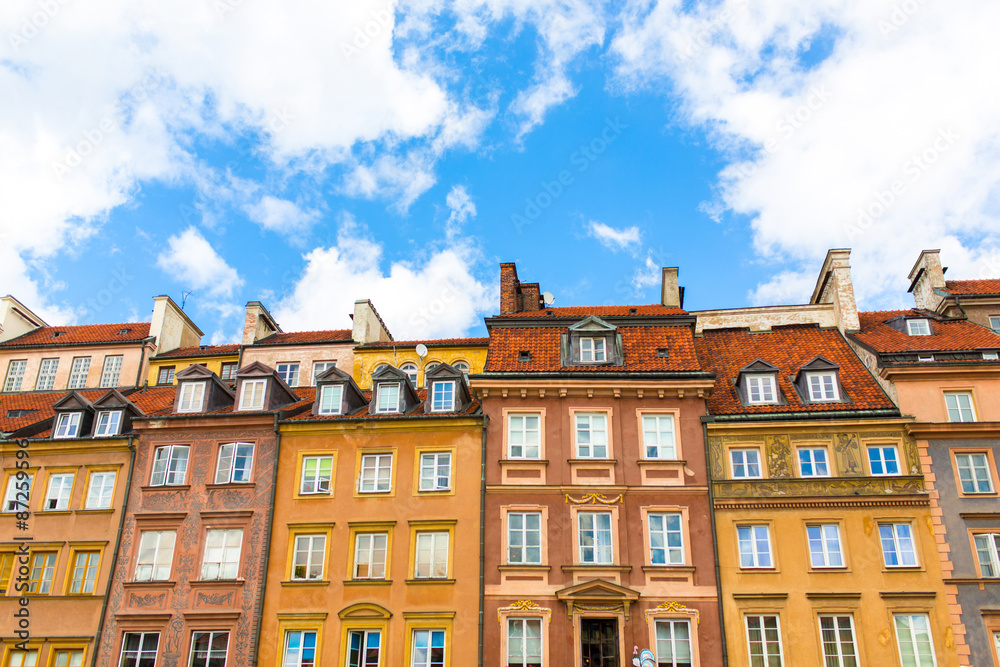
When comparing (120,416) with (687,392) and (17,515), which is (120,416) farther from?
(687,392)

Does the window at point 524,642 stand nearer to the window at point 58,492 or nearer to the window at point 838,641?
the window at point 838,641

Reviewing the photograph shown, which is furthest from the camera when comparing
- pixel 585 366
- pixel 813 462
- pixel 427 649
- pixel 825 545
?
pixel 585 366

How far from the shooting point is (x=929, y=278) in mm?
41219

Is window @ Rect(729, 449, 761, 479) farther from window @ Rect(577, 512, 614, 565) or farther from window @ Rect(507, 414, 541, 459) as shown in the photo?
window @ Rect(507, 414, 541, 459)

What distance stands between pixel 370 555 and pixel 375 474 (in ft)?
9.89

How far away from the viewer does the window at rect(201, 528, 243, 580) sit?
3056 cm

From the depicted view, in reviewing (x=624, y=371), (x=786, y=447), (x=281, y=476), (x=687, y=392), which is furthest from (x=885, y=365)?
(x=281, y=476)

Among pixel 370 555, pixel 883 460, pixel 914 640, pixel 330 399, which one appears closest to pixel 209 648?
pixel 370 555

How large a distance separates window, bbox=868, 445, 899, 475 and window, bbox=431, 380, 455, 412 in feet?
51.0

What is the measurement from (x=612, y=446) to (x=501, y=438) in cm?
415

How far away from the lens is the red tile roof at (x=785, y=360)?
105 ft

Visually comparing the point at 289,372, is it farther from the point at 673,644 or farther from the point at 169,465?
the point at 673,644

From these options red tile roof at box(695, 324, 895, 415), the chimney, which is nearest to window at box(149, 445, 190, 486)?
red tile roof at box(695, 324, 895, 415)

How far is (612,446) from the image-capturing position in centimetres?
3141
